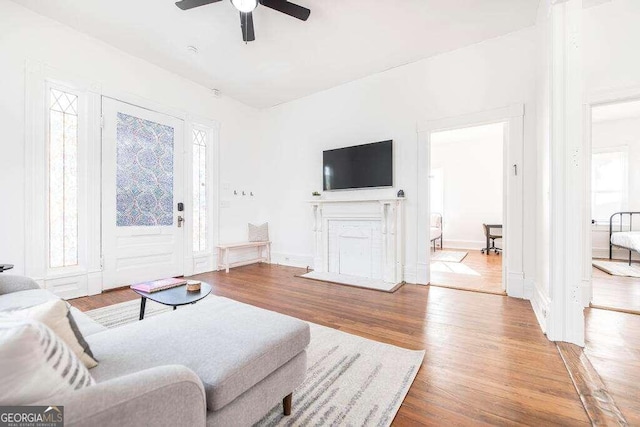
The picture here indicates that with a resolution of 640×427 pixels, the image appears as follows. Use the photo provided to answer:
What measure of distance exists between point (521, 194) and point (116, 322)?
4.39 metres

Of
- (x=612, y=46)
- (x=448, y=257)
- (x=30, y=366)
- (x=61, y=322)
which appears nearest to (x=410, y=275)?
(x=448, y=257)

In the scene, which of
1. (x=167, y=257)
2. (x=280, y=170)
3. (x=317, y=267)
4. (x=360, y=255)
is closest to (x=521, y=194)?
(x=360, y=255)

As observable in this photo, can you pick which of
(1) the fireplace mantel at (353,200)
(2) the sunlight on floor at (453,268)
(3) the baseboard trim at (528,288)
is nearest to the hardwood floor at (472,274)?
(2) the sunlight on floor at (453,268)

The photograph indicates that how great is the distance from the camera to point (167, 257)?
4066 mm

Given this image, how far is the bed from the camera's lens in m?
4.41

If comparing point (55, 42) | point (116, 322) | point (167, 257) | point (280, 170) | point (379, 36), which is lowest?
point (116, 322)

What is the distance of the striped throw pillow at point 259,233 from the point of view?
519 centimetres

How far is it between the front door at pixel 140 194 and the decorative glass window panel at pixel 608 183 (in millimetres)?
7884

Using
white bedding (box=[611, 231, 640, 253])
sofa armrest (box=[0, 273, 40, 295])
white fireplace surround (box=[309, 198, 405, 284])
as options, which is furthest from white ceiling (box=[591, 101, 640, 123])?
sofa armrest (box=[0, 273, 40, 295])

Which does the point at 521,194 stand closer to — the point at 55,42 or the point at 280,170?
the point at 280,170

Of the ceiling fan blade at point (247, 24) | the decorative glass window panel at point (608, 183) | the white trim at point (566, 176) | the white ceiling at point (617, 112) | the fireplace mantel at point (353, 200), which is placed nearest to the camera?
the white trim at point (566, 176)

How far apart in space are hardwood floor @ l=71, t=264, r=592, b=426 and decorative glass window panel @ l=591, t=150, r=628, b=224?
463 cm

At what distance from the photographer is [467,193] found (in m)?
7.18

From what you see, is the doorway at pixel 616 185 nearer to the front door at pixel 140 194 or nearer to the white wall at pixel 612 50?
the white wall at pixel 612 50
